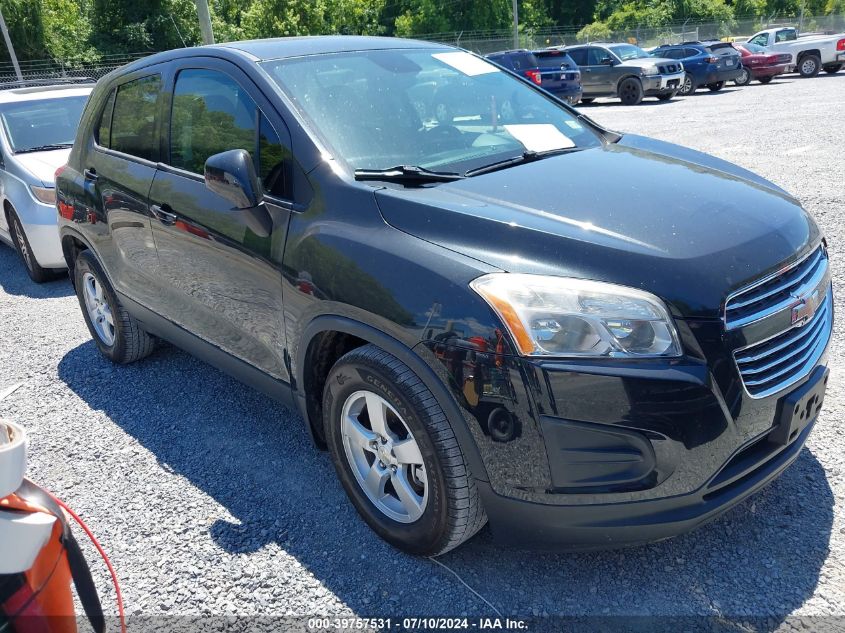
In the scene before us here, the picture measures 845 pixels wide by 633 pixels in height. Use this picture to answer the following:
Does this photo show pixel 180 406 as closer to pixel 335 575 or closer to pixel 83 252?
pixel 83 252

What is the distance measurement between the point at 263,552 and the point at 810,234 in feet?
7.98

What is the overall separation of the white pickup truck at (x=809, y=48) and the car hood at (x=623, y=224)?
76.2 feet

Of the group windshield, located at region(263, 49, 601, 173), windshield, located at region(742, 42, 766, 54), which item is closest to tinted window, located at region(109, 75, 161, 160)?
windshield, located at region(263, 49, 601, 173)

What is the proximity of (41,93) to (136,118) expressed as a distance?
193 inches

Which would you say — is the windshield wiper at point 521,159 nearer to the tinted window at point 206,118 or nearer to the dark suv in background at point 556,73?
the tinted window at point 206,118

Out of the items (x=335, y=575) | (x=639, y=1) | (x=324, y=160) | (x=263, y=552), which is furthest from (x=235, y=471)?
(x=639, y=1)

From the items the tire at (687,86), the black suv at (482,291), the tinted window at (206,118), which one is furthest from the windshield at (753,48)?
the tinted window at (206,118)

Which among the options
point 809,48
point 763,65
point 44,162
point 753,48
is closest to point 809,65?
point 809,48

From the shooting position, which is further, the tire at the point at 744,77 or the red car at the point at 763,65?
the red car at the point at 763,65

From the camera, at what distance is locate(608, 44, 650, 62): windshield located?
20781mm

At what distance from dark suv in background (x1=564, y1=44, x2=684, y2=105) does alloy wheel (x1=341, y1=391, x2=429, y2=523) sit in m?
18.9

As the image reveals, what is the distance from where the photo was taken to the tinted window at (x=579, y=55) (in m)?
20.5

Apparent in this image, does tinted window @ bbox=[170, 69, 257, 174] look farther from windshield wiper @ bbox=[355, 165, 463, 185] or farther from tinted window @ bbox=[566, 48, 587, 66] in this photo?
tinted window @ bbox=[566, 48, 587, 66]

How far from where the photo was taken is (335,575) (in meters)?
2.73
